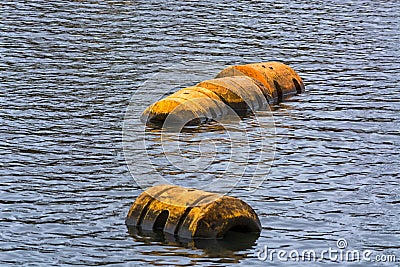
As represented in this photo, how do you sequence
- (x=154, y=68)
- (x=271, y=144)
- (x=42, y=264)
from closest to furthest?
(x=42, y=264)
(x=271, y=144)
(x=154, y=68)

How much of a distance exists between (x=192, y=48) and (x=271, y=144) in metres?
13.7

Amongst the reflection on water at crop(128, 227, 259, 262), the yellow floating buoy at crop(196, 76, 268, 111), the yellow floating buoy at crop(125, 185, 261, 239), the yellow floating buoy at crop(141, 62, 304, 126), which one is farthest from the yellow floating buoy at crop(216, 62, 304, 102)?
the reflection on water at crop(128, 227, 259, 262)

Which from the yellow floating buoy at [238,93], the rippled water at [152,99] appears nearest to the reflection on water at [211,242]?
the rippled water at [152,99]

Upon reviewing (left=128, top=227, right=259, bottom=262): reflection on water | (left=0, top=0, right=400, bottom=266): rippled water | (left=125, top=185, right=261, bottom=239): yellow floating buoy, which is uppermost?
(left=125, top=185, right=261, bottom=239): yellow floating buoy

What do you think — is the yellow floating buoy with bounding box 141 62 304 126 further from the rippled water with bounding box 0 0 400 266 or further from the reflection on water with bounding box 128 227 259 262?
the reflection on water with bounding box 128 227 259 262

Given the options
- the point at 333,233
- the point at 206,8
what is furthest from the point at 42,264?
the point at 206,8

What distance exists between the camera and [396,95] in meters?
30.4

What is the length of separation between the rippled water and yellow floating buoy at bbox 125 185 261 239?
0.97 ft

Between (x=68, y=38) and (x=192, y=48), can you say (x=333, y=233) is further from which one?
(x=68, y=38)

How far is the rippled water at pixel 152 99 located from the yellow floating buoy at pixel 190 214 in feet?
0.97

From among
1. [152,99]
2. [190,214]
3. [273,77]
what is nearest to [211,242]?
[190,214]

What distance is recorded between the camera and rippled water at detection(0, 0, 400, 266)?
1751 cm

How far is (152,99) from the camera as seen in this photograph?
2975 cm

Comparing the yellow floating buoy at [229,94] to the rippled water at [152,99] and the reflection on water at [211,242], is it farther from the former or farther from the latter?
the reflection on water at [211,242]
